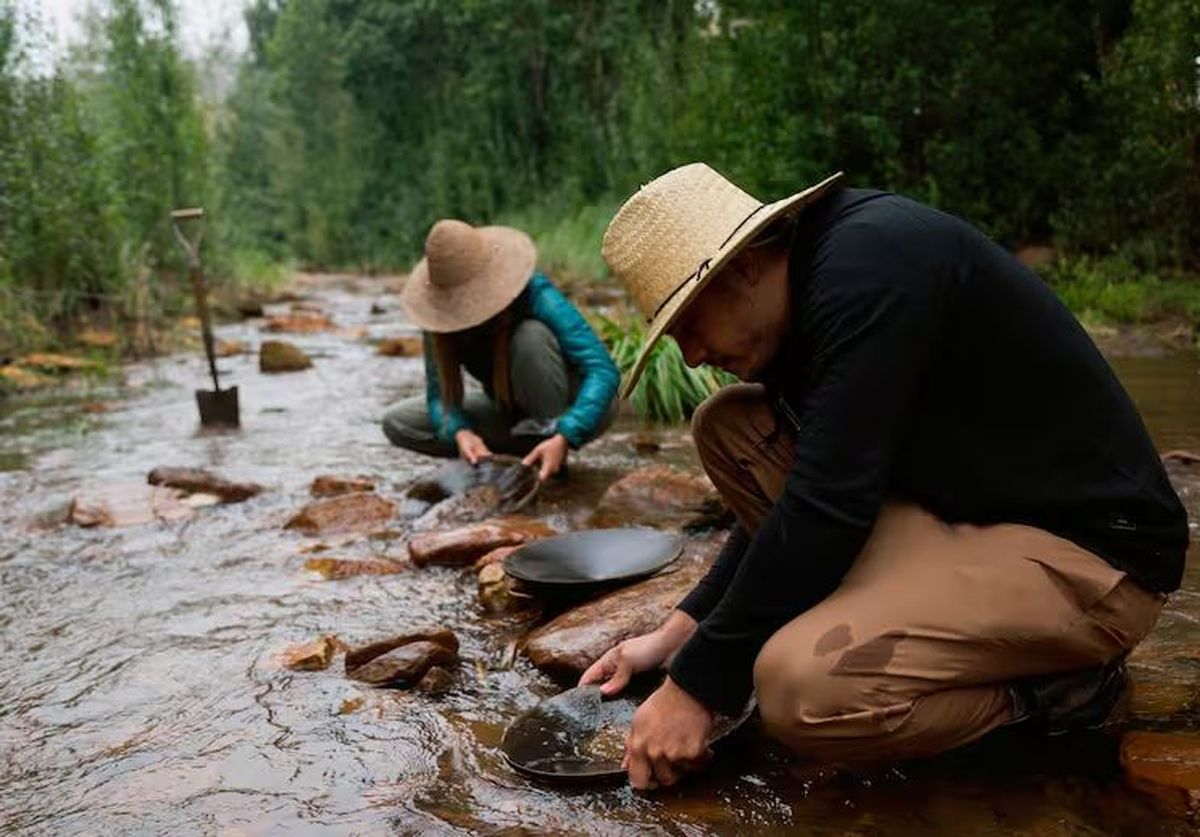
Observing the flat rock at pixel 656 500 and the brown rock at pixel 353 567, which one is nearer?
the brown rock at pixel 353 567

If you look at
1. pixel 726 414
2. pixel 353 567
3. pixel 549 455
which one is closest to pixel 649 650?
pixel 726 414

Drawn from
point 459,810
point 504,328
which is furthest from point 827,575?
point 504,328

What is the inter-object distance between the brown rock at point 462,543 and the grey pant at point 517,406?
837mm

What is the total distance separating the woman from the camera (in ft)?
12.8

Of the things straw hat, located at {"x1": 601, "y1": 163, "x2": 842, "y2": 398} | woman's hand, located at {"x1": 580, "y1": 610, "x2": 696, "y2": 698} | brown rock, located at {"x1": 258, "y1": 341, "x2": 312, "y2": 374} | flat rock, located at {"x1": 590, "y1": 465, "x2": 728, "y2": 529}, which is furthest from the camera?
brown rock, located at {"x1": 258, "y1": 341, "x2": 312, "y2": 374}

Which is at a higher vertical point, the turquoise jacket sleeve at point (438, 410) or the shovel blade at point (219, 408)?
the turquoise jacket sleeve at point (438, 410)

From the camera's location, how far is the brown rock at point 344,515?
3.83 m

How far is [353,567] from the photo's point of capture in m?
3.31

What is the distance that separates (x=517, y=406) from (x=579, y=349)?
1.21 ft

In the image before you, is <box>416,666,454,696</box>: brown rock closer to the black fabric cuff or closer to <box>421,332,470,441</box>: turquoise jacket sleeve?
the black fabric cuff

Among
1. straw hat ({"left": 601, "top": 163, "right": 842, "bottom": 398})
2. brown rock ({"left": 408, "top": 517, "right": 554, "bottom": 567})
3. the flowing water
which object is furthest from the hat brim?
brown rock ({"left": 408, "top": 517, "right": 554, "bottom": 567})

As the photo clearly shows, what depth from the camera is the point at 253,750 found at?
2.11 metres

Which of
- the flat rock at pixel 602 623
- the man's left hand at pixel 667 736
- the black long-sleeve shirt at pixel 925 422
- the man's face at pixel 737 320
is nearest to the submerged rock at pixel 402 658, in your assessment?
the flat rock at pixel 602 623

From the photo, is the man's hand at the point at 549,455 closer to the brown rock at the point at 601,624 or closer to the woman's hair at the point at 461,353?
the woman's hair at the point at 461,353
